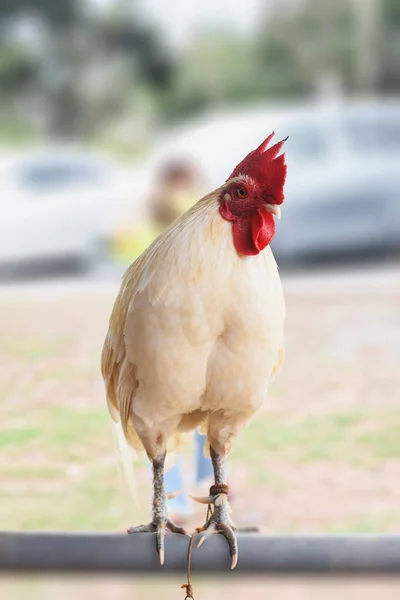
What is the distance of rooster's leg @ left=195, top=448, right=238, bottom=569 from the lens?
838 millimetres

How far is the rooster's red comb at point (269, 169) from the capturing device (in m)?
0.77

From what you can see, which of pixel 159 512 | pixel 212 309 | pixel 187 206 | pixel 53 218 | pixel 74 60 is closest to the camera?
pixel 212 309

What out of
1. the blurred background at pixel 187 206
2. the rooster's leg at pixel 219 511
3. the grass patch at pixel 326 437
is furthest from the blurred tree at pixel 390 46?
the rooster's leg at pixel 219 511

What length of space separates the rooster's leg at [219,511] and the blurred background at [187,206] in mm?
245

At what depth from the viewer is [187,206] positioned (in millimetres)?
1688

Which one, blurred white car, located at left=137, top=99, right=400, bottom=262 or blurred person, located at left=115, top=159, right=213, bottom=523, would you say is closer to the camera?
blurred person, located at left=115, top=159, right=213, bottom=523

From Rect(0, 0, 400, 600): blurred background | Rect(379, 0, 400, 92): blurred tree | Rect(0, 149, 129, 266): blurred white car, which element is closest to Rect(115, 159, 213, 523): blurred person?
Rect(0, 0, 400, 600): blurred background

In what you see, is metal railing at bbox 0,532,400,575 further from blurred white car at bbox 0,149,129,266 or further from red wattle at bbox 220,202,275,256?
blurred white car at bbox 0,149,129,266

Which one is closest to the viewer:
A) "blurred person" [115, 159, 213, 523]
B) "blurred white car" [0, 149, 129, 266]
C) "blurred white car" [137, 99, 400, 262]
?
"blurred person" [115, 159, 213, 523]

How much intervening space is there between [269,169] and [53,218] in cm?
424

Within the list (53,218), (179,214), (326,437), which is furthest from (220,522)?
(53,218)

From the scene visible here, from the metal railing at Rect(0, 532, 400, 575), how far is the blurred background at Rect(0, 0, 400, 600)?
0.31 metres

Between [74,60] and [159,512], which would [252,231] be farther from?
[74,60]

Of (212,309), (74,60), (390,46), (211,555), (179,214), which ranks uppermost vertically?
(390,46)
